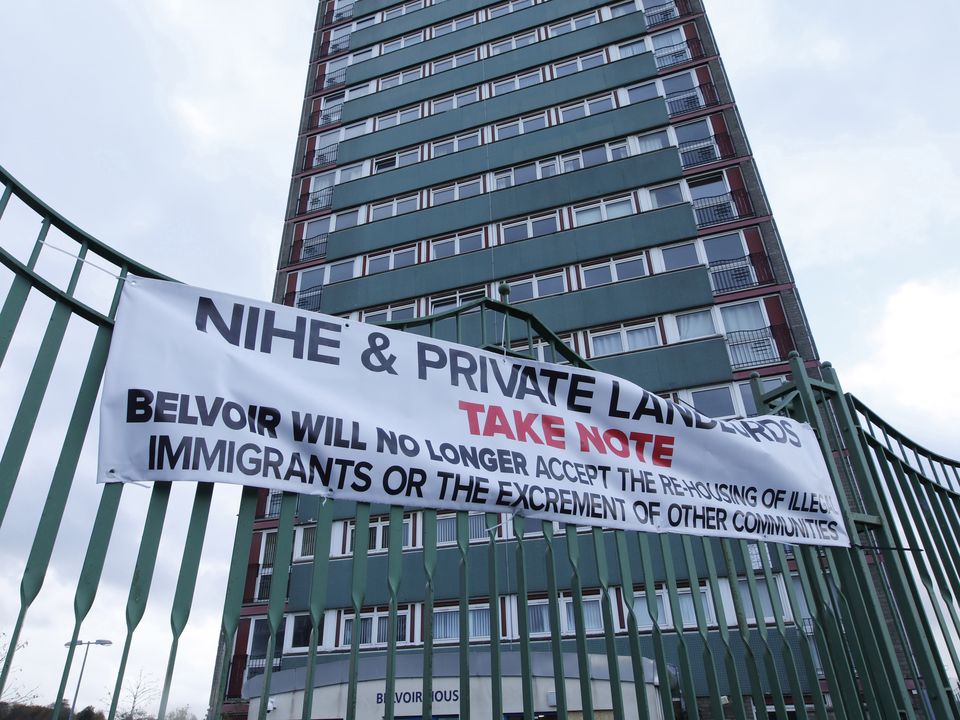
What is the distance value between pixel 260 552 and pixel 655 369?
1581 centimetres

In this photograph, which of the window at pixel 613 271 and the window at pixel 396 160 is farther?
the window at pixel 396 160

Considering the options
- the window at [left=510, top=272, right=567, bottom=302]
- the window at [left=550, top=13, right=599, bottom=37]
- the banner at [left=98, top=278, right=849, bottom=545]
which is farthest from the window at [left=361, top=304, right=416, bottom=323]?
the banner at [left=98, top=278, right=849, bottom=545]

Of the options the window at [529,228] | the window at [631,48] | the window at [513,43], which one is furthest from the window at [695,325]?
the window at [513,43]

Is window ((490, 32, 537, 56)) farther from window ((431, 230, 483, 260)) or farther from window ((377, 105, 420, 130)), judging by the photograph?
window ((431, 230, 483, 260))

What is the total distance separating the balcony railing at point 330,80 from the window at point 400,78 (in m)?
2.80

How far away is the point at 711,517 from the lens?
3.80 m

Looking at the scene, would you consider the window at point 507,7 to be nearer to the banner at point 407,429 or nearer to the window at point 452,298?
the window at point 452,298

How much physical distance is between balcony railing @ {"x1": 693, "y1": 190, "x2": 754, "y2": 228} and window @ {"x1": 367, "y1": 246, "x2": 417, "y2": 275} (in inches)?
481

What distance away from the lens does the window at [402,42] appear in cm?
3856

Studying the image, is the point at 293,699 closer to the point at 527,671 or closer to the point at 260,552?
the point at 260,552

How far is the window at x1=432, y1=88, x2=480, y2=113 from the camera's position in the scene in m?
34.8

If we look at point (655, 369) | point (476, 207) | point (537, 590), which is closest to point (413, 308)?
point (476, 207)

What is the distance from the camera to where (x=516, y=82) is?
34.6 meters

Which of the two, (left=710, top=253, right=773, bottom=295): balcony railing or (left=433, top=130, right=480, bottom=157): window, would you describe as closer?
(left=710, top=253, right=773, bottom=295): balcony railing
